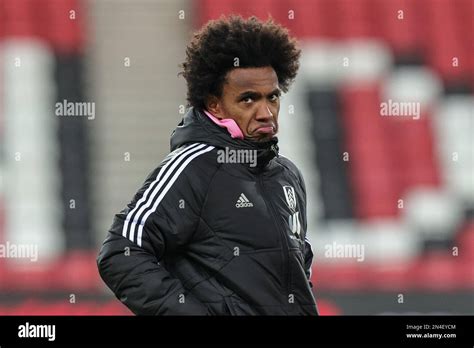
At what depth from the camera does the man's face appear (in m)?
2.51

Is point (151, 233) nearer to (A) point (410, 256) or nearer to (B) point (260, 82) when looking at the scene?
(B) point (260, 82)

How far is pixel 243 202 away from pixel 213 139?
0.19 metres

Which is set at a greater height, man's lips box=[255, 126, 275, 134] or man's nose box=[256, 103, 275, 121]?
man's nose box=[256, 103, 275, 121]

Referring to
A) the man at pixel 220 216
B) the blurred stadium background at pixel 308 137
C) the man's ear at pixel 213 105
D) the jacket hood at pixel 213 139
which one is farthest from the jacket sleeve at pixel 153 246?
the blurred stadium background at pixel 308 137

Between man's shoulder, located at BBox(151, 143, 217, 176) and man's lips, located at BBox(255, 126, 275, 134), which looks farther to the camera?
man's lips, located at BBox(255, 126, 275, 134)

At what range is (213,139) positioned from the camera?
2.47 m

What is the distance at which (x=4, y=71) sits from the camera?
25.5ft

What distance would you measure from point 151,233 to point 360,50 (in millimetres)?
6038

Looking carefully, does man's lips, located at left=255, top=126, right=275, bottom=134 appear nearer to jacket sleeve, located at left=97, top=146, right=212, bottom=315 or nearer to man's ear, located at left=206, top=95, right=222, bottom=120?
man's ear, located at left=206, top=95, right=222, bottom=120

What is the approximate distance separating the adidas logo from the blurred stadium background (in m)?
4.08

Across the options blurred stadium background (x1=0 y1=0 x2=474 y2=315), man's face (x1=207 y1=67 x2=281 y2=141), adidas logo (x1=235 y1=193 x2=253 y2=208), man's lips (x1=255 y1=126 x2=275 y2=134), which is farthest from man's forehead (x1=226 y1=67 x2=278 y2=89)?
blurred stadium background (x1=0 y1=0 x2=474 y2=315)

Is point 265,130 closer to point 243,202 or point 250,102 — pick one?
point 250,102

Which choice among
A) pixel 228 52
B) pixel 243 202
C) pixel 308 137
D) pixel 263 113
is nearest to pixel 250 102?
pixel 263 113

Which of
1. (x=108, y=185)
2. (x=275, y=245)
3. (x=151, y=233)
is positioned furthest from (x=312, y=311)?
(x=108, y=185)
